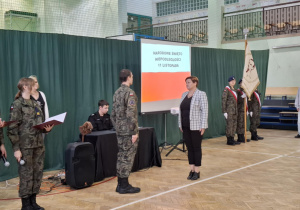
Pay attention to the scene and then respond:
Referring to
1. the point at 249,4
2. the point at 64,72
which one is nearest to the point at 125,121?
the point at 64,72

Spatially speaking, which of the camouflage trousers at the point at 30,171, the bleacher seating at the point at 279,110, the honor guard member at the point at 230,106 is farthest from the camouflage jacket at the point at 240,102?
the camouflage trousers at the point at 30,171

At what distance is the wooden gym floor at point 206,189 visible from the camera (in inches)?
158

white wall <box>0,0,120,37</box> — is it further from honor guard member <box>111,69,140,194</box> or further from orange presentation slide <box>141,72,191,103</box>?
honor guard member <box>111,69,140,194</box>

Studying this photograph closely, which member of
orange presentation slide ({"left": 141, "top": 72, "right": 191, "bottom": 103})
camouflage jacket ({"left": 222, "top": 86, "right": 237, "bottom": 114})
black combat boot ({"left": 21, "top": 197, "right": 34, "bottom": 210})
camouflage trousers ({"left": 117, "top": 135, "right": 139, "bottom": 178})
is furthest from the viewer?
camouflage jacket ({"left": 222, "top": 86, "right": 237, "bottom": 114})

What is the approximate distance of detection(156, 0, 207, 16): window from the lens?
1703cm

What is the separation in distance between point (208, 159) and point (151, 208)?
2882 mm

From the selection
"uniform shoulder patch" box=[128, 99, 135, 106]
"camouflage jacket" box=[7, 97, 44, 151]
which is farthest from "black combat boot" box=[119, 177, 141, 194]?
"camouflage jacket" box=[7, 97, 44, 151]

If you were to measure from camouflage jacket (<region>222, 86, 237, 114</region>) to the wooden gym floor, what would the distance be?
1.39m

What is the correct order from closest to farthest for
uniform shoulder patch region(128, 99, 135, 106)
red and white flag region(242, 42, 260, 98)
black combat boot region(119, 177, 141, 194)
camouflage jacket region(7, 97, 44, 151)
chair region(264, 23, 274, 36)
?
1. camouflage jacket region(7, 97, 44, 151)
2. uniform shoulder patch region(128, 99, 135, 106)
3. black combat boot region(119, 177, 141, 194)
4. red and white flag region(242, 42, 260, 98)
5. chair region(264, 23, 274, 36)

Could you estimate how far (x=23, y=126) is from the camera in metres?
3.59

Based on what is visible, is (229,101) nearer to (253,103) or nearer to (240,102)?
(240,102)

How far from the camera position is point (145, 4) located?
471 inches

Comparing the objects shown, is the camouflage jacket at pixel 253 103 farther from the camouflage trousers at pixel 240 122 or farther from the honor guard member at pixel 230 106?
the honor guard member at pixel 230 106

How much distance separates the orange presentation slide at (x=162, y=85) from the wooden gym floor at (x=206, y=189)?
119 cm
